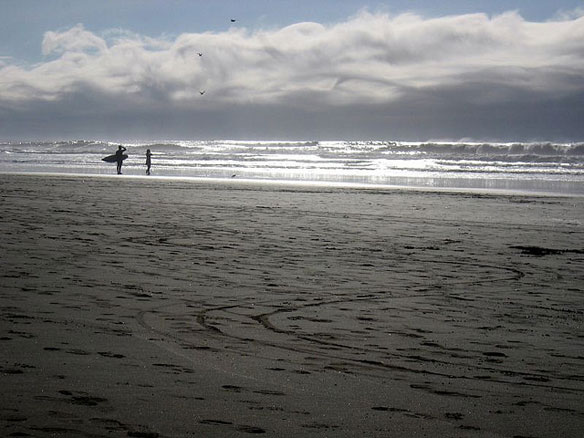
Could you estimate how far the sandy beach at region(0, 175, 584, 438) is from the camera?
13.7 ft

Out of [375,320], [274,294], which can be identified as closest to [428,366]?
[375,320]

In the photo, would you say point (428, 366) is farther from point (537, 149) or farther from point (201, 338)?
point (537, 149)

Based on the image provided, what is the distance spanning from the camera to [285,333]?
6.32 metres

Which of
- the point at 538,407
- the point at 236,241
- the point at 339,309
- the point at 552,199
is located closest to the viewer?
the point at 538,407

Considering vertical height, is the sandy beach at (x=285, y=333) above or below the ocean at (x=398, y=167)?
below

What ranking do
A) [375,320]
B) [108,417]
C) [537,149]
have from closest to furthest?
[108,417], [375,320], [537,149]

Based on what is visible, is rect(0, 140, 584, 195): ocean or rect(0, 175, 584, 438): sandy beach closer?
rect(0, 175, 584, 438): sandy beach

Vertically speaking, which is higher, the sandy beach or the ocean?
the ocean

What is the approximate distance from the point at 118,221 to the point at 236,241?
155 inches

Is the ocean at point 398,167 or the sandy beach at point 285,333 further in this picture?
the ocean at point 398,167

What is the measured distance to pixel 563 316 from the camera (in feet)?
24.4

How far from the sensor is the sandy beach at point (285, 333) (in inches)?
164

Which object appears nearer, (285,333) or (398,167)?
(285,333)

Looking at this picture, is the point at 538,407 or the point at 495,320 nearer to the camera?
the point at 538,407
